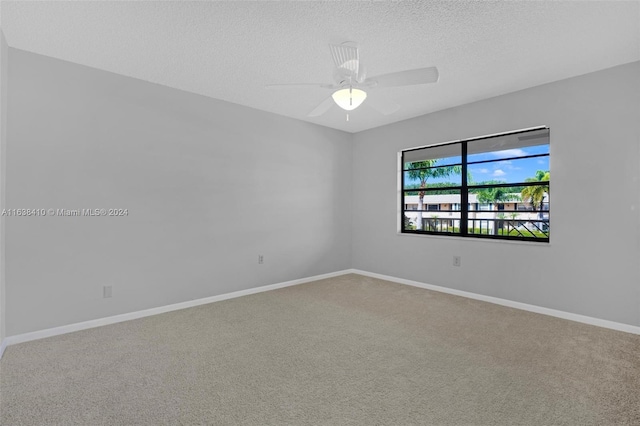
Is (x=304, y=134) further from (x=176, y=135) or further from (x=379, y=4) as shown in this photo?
(x=379, y=4)

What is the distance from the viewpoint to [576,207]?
3172mm

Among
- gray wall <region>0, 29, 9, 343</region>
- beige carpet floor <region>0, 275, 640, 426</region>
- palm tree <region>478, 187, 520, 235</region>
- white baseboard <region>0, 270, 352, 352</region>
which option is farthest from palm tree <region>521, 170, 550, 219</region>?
gray wall <region>0, 29, 9, 343</region>

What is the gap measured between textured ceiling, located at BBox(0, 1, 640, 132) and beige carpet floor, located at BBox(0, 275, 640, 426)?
246 centimetres

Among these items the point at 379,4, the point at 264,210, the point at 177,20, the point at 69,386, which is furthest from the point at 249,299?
the point at 379,4

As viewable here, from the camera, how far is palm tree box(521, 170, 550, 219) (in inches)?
138

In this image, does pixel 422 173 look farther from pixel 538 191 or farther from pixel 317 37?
pixel 317 37

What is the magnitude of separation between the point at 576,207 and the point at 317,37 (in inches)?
120

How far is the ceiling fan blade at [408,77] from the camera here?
2166 mm

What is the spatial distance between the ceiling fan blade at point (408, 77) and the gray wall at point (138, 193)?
7.42 ft

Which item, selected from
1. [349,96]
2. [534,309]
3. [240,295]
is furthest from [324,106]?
[534,309]

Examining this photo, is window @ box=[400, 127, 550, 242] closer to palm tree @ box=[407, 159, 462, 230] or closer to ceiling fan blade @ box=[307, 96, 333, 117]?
palm tree @ box=[407, 159, 462, 230]

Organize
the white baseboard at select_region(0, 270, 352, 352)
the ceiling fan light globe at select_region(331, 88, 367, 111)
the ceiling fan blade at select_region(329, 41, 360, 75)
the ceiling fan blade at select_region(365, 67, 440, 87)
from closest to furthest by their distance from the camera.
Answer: the ceiling fan blade at select_region(329, 41, 360, 75) → the ceiling fan blade at select_region(365, 67, 440, 87) → the ceiling fan light globe at select_region(331, 88, 367, 111) → the white baseboard at select_region(0, 270, 352, 352)

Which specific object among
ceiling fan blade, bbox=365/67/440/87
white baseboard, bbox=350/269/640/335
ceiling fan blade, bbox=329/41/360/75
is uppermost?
ceiling fan blade, bbox=329/41/360/75

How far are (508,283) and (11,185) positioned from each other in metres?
5.02
